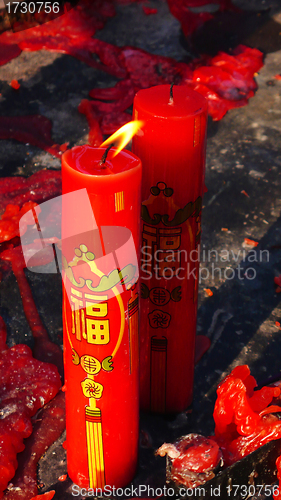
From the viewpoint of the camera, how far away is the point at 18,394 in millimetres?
1634

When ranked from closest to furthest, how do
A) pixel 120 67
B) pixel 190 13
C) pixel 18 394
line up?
pixel 18 394 → pixel 120 67 → pixel 190 13

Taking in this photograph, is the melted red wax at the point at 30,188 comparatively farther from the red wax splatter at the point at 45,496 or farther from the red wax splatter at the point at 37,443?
the red wax splatter at the point at 45,496

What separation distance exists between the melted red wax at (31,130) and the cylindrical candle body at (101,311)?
1660 millimetres

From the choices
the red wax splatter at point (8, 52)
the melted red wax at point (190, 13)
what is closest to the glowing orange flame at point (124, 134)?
the red wax splatter at point (8, 52)

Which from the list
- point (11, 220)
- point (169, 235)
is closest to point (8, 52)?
point (11, 220)

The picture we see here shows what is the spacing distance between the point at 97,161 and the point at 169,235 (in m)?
0.32

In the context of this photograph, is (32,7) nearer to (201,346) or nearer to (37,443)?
(201,346)

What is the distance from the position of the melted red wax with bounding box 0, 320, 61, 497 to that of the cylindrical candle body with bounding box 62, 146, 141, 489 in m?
0.21

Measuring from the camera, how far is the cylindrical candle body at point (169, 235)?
1205 millimetres

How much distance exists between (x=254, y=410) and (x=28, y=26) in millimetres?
3126

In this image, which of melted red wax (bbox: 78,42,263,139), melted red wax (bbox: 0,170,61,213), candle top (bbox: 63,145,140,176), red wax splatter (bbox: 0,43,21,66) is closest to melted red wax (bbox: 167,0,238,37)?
melted red wax (bbox: 78,42,263,139)

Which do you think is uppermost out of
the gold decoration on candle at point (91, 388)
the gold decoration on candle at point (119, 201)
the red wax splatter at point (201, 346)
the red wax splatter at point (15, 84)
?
the gold decoration on candle at point (119, 201)

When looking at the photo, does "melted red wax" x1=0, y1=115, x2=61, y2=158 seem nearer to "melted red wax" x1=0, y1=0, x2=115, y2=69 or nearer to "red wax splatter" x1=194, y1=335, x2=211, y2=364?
"melted red wax" x1=0, y1=0, x2=115, y2=69

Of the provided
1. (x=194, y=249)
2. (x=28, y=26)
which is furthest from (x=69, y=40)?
(x=194, y=249)
